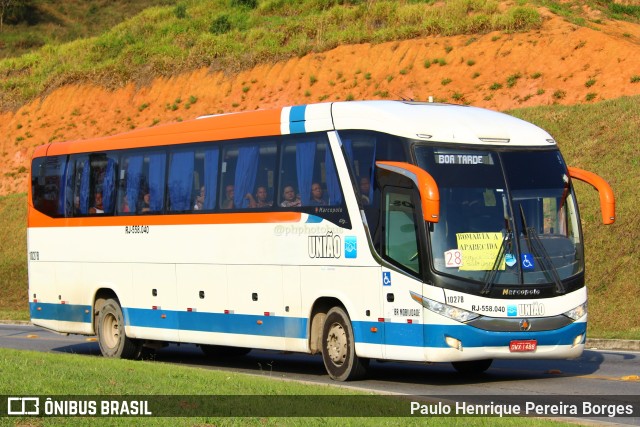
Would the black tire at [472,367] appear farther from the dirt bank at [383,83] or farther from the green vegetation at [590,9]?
the green vegetation at [590,9]

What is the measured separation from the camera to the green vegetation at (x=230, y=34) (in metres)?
52.4

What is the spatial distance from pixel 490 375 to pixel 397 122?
411cm

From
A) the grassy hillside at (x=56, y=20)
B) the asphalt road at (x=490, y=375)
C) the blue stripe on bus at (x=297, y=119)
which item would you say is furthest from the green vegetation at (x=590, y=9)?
the grassy hillside at (x=56, y=20)

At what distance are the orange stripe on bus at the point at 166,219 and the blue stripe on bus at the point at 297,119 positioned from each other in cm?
124

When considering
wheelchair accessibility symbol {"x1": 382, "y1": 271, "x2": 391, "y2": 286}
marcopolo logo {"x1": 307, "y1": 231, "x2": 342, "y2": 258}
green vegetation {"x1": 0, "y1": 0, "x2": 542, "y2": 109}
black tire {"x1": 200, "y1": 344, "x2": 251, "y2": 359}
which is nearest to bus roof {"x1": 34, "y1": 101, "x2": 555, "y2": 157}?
marcopolo logo {"x1": 307, "y1": 231, "x2": 342, "y2": 258}

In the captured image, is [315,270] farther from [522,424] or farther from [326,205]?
[522,424]

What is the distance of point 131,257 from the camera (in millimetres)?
20422

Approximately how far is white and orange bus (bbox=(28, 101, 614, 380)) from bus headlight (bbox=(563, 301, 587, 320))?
0.03 metres

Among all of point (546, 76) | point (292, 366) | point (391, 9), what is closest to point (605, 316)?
point (292, 366)

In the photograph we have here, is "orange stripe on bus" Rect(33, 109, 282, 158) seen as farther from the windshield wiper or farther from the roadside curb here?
the roadside curb

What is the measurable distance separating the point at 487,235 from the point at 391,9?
42390 millimetres

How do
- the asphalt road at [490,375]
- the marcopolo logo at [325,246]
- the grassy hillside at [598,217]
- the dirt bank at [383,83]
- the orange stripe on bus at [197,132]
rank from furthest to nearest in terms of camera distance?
the dirt bank at [383,83]
the grassy hillside at [598,217]
the orange stripe on bus at [197,132]
the marcopolo logo at [325,246]
the asphalt road at [490,375]

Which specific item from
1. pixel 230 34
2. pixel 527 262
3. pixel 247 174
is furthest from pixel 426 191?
pixel 230 34

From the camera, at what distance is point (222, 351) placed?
21.4m
